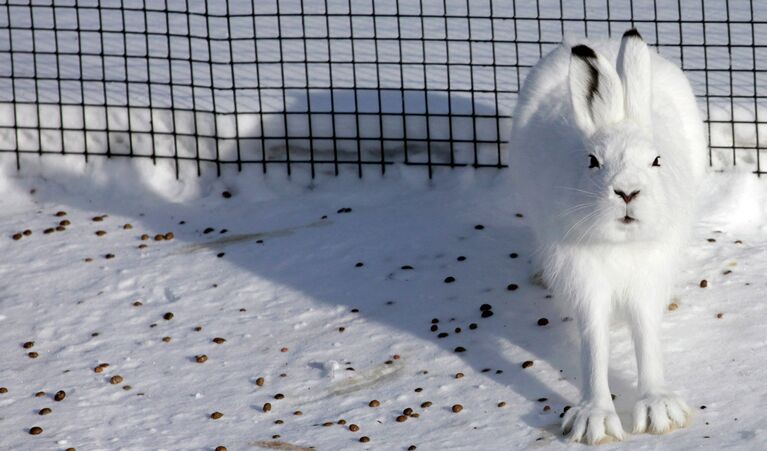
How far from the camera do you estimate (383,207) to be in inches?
295

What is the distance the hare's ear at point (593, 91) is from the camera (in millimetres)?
5383

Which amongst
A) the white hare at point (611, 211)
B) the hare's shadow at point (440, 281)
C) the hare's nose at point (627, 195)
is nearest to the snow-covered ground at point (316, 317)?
the hare's shadow at point (440, 281)

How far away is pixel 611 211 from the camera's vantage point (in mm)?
5195

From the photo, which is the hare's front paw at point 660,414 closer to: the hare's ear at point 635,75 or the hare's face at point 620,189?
the hare's face at point 620,189

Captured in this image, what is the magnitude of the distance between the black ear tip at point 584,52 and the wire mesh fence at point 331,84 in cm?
235

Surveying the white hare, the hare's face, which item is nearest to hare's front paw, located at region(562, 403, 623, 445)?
the white hare

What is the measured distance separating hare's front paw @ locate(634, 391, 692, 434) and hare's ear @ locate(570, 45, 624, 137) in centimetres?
95

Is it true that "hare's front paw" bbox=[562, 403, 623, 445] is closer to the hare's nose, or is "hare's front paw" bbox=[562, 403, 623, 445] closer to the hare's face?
the hare's face

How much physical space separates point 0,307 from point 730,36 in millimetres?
4108

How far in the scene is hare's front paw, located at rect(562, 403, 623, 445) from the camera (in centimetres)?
528

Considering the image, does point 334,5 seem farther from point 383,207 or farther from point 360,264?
point 360,264

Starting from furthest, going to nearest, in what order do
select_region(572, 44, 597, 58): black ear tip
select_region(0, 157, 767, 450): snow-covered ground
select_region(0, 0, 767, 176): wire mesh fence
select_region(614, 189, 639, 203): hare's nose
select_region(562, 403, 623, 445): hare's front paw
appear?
select_region(0, 0, 767, 176): wire mesh fence, select_region(0, 157, 767, 450): snow-covered ground, select_region(572, 44, 597, 58): black ear tip, select_region(562, 403, 623, 445): hare's front paw, select_region(614, 189, 639, 203): hare's nose

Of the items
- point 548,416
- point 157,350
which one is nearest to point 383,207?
point 157,350

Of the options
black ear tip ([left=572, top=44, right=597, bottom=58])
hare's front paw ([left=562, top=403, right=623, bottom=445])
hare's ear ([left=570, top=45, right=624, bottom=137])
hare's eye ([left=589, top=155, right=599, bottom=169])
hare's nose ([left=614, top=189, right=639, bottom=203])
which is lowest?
hare's front paw ([left=562, top=403, right=623, bottom=445])
